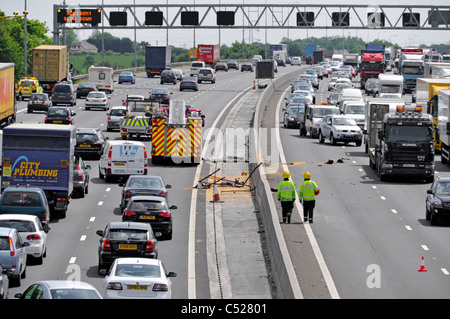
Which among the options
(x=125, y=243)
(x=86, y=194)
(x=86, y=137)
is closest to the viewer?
(x=125, y=243)

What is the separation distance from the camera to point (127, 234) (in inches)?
1084

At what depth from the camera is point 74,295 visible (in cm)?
1923

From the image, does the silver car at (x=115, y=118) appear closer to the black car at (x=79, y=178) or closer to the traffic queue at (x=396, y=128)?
the traffic queue at (x=396, y=128)

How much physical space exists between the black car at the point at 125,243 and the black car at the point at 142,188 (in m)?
8.39

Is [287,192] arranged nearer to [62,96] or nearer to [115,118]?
[115,118]

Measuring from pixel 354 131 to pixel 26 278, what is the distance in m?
33.9

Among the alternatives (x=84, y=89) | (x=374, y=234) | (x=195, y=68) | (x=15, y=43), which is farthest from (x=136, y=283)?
(x=15, y=43)

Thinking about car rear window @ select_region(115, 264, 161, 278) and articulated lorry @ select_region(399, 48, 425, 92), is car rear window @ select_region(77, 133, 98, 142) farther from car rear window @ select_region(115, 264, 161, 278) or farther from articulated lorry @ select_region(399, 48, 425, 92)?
articulated lorry @ select_region(399, 48, 425, 92)

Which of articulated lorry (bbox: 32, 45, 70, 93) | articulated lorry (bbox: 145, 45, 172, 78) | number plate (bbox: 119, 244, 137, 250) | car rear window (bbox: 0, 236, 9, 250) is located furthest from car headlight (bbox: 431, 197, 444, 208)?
articulated lorry (bbox: 145, 45, 172, 78)

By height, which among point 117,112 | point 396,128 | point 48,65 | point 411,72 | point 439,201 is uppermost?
point 48,65

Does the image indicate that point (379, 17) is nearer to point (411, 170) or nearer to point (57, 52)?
point (57, 52)

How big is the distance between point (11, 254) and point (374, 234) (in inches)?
478
